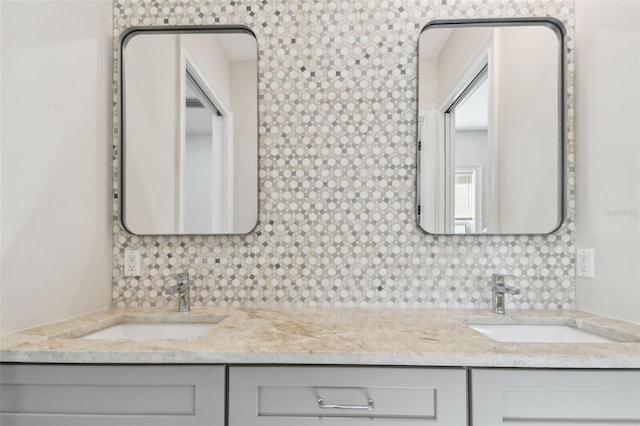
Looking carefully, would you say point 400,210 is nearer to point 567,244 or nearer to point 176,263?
point 567,244

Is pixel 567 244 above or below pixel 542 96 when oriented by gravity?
below

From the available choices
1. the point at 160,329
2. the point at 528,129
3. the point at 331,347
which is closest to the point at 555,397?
the point at 331,347

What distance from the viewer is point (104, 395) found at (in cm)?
104

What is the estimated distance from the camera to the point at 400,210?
5.31 feet

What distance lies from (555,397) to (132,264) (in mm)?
1627

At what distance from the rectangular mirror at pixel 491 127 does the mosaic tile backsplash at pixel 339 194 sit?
0.20 feet

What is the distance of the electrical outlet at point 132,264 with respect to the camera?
5.35ft

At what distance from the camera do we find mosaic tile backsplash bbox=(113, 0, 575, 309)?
5.26 ft

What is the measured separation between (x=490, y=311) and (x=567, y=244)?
1.47 feet

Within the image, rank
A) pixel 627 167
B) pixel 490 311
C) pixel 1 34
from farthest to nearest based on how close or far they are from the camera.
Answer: pixel 490 311
pixel 627 167
pixel 1 34

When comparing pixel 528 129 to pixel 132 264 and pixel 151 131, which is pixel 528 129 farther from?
pixel 132 264

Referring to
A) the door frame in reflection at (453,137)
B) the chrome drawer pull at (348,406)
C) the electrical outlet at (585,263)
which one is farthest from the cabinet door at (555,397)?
the door frame in reflection at (453,137)

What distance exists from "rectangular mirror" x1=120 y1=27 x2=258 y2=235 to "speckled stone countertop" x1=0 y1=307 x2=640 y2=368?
524mm

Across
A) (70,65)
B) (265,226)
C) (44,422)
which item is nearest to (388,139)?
(265,226)
